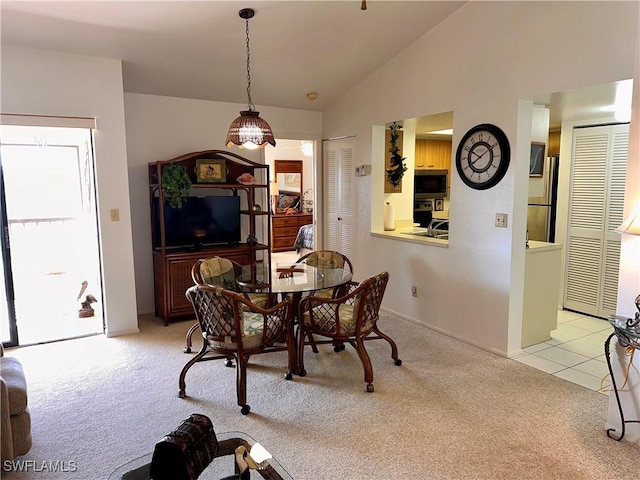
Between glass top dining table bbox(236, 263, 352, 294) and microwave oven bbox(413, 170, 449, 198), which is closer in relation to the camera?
glass top dining table bbox(236, 263, 352, 294)

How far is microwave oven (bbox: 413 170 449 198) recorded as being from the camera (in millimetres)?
6363

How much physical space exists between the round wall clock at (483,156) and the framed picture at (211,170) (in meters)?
2.57

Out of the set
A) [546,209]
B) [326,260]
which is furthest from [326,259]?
[546,209]

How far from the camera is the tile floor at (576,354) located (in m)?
3.29

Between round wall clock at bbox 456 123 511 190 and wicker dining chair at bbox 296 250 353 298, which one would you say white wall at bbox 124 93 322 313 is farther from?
round wall clock at bbox 456 123 511 190

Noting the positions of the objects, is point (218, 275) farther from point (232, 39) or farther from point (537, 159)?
point (537, 159)

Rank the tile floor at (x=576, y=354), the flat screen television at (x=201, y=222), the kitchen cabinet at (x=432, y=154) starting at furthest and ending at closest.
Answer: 1. the kitchen cabinet at (x=432, y=154)
2. the flat screen television at (x=201, y=222)
3. the tile floor at (x=576, y=354)

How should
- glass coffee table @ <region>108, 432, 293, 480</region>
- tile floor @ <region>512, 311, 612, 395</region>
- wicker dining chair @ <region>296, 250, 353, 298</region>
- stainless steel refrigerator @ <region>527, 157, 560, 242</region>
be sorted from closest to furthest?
glass coffee table @ <region>108, 432, 293, 480</region> < tile floor @ <region>512, 311, 612, 395</region> < wicker dining chair @ <region>296, 250, 353, 298</region> < stainless steel refrigerator @ <region>527, 157, 560, 242</region>

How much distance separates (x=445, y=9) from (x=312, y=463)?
3.70 meters

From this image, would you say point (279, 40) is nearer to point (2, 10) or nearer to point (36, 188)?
point (2, 10)

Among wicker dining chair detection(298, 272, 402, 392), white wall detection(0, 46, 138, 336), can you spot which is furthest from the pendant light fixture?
white wall detection(0, 46, 138, 336)

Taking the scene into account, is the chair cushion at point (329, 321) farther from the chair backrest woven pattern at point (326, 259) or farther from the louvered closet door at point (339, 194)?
the louvered closet door at point (339, 194)

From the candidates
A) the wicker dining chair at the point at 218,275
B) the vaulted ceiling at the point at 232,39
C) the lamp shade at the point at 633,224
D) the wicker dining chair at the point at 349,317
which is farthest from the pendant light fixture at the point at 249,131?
the lamp shade at the point at 633,224

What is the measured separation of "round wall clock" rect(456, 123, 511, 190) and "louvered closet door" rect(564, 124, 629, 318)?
1677 mm
